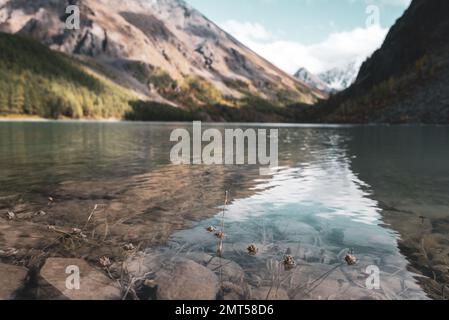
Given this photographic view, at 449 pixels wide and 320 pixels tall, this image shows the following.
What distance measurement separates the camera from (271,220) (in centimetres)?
1442

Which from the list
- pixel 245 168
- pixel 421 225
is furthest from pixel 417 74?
pixel 421 225

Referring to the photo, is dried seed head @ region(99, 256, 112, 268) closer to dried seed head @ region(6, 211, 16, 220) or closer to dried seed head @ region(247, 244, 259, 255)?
dried seed head @ region(247, 244, 259, 255)

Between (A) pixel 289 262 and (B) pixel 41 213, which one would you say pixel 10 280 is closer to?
(B) pixel 41 213

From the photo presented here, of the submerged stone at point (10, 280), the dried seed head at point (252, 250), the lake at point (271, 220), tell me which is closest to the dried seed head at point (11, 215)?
the lake at point (271, 220)

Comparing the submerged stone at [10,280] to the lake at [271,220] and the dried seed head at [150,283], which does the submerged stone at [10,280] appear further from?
the dried seed head at [150,283]

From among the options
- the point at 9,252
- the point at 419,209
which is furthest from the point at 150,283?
the point at 419,209

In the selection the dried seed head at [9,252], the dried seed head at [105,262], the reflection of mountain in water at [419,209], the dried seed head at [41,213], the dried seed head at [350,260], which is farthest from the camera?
the dried seed head at [41,213]

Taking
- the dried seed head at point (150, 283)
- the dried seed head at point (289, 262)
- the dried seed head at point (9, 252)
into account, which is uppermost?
the dried seed head at point (9, 252)

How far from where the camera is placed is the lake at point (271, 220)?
30.2 ft

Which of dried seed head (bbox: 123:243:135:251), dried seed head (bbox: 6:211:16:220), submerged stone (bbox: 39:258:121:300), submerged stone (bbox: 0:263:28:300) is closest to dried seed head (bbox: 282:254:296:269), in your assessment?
submerged stone (bbox: 39:258:121:300)

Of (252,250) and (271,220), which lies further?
(271,220)
